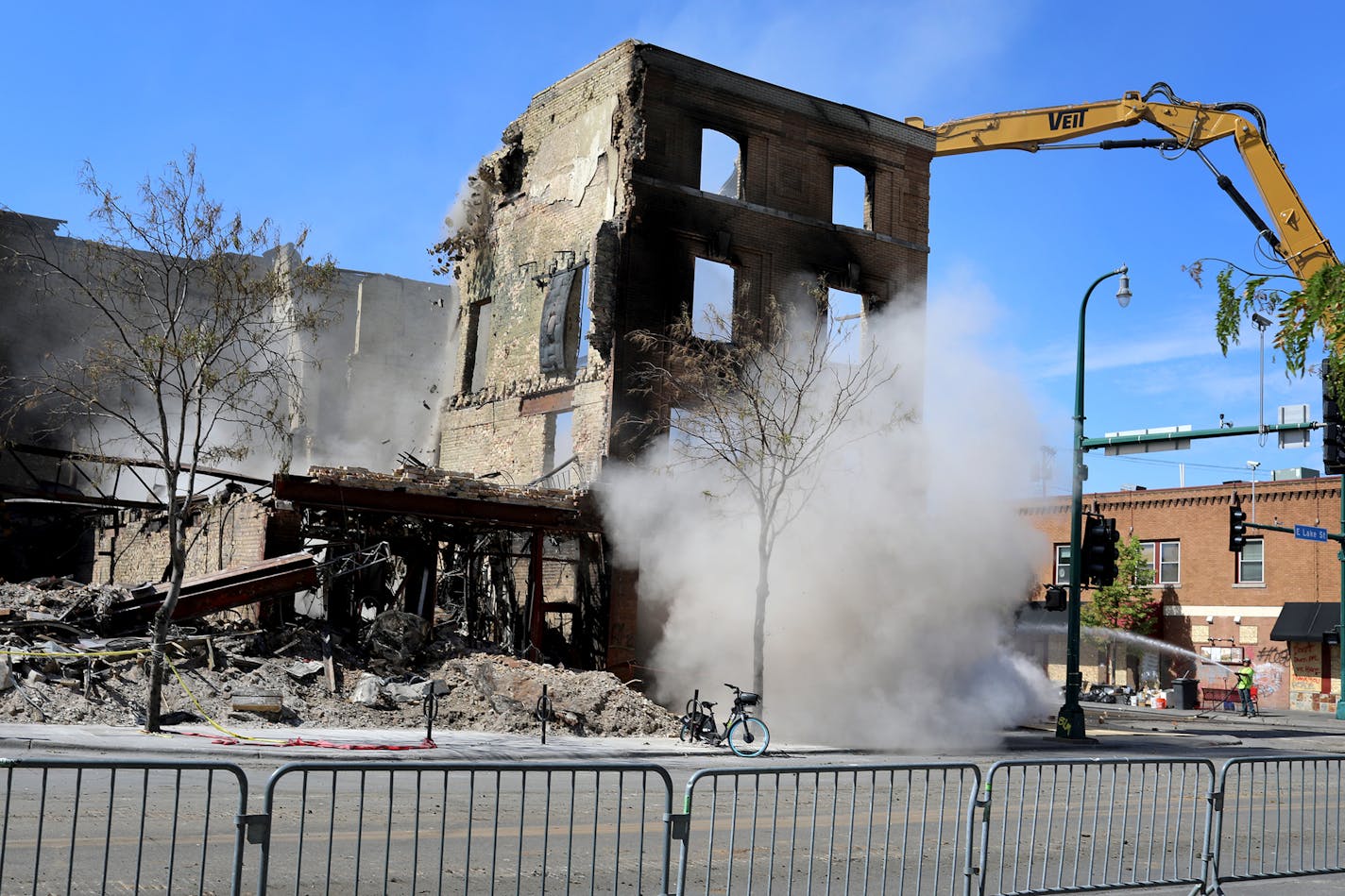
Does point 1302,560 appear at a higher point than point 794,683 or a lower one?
higher

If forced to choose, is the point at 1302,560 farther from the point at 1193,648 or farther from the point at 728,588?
the point at 728,588

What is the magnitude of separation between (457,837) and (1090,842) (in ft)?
15.7

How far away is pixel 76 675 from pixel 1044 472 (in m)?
18.7

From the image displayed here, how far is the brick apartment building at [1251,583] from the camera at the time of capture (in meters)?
38.2

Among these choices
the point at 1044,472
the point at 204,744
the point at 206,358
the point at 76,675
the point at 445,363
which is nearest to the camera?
the point at 204,744

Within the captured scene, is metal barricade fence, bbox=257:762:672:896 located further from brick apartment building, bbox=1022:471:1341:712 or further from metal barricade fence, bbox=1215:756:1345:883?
brick apartment building, bbox=1022:471:1341:712

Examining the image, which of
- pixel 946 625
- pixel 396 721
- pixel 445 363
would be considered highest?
pixel 445 363

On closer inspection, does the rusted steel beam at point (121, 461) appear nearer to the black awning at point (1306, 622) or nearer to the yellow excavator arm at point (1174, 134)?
the yellow excavator arm at point (1174, 134)

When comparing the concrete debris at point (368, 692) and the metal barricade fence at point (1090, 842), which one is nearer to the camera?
the metal barricade fence at point (1090, 842)

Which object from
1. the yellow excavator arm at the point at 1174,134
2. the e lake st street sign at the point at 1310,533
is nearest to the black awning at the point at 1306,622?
the e lake st street sign at the point at 1310,533

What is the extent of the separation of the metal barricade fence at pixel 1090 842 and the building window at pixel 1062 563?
3405 centimetres

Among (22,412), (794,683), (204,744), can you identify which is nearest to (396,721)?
(204,744)

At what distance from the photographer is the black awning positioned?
36.9 metres

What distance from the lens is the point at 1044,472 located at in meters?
26.2
